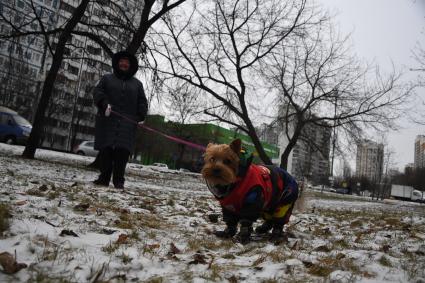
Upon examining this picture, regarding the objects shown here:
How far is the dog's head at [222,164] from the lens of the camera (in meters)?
3.94

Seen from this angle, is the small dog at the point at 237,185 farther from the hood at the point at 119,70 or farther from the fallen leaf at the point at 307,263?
the hood at the point at 119,70

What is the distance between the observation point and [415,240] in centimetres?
491

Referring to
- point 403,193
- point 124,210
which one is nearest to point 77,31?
point 124,210

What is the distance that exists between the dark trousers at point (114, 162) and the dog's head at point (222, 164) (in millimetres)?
3962

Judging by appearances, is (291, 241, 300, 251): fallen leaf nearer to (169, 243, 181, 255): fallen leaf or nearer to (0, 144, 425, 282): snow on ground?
(0, 144, 425, 282): snow on ground

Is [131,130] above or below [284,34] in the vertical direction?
below

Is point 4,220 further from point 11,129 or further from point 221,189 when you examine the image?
point 11,129

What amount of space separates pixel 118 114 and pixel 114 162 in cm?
102

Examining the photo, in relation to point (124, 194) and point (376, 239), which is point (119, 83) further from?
point (376, 239)

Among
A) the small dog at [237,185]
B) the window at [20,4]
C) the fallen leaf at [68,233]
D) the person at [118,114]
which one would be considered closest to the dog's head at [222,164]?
the small dog at [237,185]

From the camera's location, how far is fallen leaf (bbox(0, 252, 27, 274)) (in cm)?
221

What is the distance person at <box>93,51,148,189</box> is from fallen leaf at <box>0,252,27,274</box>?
5106 millimetres

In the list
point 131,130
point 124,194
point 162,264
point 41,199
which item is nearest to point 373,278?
point 162,264

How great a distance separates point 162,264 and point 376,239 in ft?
10.3
